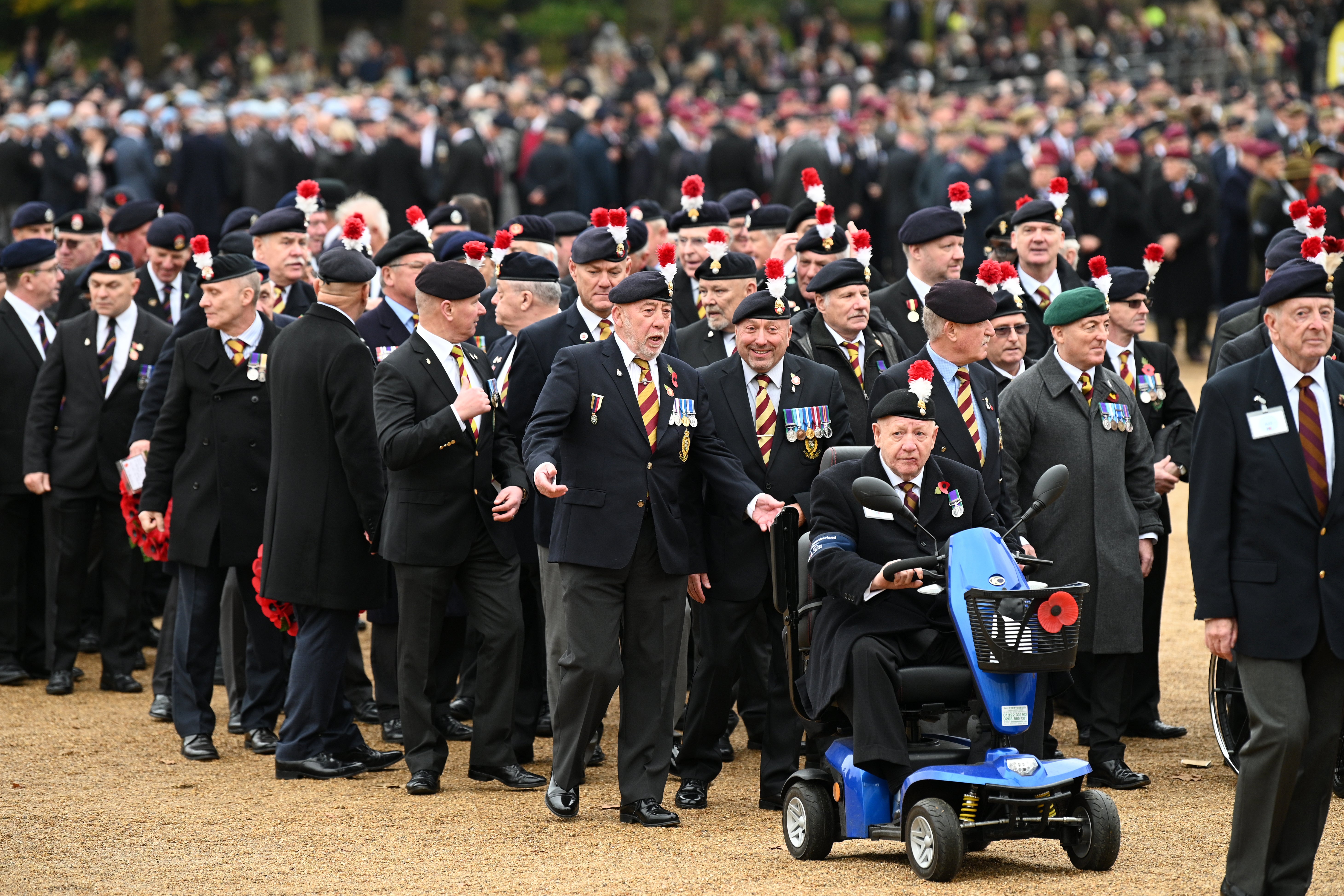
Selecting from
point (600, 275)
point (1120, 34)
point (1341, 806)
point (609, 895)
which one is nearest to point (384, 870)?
point (609, 895)

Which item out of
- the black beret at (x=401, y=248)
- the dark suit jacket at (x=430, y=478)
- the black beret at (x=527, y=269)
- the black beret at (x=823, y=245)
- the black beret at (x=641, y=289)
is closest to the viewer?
the black beret at (x=641, y=289)

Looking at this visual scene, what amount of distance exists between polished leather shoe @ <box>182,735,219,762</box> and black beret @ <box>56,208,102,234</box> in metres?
5.10

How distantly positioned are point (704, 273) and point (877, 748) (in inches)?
129

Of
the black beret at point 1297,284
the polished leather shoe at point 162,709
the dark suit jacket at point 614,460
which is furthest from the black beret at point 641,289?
the polished leather shoe at point 162,709

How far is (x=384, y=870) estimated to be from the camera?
659 centimetres

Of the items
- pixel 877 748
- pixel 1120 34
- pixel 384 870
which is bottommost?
pixel 384 870

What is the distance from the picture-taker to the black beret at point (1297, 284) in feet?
19.6

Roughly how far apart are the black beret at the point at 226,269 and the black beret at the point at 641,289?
7.50ft

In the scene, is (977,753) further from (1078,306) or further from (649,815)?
(1078,306)

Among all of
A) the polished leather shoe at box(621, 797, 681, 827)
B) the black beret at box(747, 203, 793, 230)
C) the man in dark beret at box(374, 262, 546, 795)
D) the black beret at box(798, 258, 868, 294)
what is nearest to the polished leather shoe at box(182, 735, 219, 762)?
the man in dark beret at box(374, 262, 546, 795)

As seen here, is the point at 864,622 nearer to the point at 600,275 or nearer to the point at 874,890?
the point at 874,890

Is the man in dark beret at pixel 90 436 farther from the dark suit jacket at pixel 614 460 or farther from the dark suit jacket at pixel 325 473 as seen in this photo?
the dark suit jacket at pixel 614 460

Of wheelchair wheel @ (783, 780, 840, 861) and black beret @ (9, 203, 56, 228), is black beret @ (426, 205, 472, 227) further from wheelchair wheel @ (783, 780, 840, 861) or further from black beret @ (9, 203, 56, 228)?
wheelchair wheel @ (783, 780, 840, 861)

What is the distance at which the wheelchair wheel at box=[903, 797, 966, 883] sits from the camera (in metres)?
6.04
